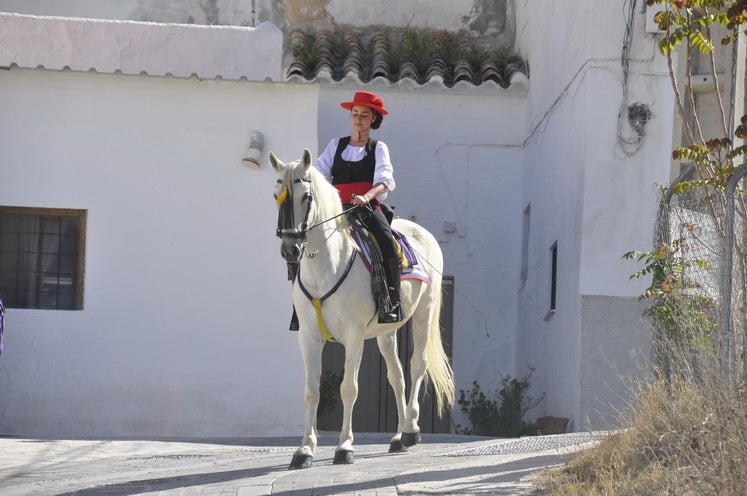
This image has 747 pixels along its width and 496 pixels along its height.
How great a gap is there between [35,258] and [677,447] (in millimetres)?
9257

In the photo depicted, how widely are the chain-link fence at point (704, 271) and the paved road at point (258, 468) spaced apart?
126cm

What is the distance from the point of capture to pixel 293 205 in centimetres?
916

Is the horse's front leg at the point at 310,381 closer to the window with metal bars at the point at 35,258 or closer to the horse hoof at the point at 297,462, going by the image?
the horse hoof at the point at 297,462

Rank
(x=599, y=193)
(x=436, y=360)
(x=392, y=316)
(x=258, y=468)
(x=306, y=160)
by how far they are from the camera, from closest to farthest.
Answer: (x=306, y=160) → (x=258, y=468) → (x=392, y=316) → (x=436, y=360) → (x=599, y=193)

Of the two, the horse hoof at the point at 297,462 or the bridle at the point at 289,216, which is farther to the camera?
the horse hoof at the point at 297,462

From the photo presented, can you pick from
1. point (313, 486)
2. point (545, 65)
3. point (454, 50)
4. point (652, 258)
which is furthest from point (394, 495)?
point (454, 50)

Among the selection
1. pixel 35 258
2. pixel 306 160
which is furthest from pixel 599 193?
pixel 35 258

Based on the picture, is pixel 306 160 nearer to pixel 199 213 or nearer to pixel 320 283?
pixel 320 283

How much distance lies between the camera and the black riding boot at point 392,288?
33.5 ft

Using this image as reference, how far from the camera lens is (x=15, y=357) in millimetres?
14359

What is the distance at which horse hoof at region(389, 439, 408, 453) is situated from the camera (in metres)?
11.0

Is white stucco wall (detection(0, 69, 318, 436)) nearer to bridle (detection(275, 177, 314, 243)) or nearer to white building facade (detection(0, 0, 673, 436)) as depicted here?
white building facade (detection(0, 0, 673, 436))

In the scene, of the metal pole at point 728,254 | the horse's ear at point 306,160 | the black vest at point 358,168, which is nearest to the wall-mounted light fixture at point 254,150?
the black vest at point 358,168

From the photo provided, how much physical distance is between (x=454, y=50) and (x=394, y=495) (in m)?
11.7
